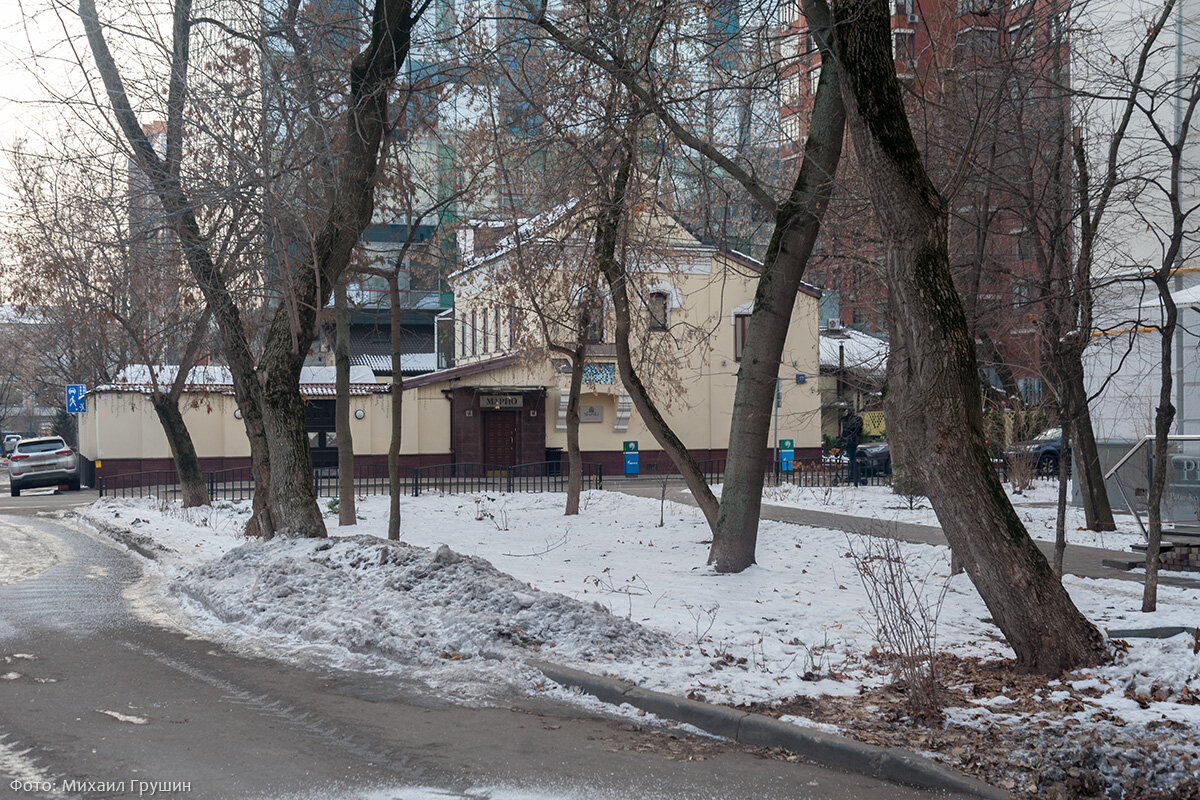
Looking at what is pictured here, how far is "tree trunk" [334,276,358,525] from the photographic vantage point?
1621 centimetres

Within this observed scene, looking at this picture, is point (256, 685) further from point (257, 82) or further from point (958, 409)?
point (257, 82)

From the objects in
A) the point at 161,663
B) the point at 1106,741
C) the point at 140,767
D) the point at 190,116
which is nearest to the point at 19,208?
the point at 190,116

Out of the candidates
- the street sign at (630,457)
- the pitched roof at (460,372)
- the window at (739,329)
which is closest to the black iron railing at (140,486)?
the pitched roof at (460,372)

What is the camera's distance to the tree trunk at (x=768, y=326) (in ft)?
36.8

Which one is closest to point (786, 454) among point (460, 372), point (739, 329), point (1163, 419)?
point (739, 329)

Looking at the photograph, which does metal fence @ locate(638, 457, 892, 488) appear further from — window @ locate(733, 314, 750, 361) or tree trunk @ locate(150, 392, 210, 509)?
tree trunk @ locate(150, 392, 210, 509)

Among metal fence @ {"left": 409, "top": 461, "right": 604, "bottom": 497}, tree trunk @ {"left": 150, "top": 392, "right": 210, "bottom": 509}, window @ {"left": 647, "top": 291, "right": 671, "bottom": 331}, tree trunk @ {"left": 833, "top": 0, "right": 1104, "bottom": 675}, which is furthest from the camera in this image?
metal fence @ {"left": 409, "top": 461, "right": 604, "bottom": 497}

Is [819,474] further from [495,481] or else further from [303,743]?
[303,743]

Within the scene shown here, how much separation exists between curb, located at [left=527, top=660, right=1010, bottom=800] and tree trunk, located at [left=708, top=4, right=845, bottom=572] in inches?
196

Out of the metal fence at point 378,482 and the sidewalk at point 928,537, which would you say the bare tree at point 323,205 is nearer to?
the sidewalk at point 928,537

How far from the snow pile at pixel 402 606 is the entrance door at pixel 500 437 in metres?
26.1

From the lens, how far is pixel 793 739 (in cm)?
562

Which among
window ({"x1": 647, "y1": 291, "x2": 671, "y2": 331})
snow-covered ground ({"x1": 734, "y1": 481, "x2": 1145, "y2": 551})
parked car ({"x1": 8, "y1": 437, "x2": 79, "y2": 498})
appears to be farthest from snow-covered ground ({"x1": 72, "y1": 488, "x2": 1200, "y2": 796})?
parked car ({"x1": 8, "y1": 437, "x2": 79, "y2": 498})

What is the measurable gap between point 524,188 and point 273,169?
682 cm
